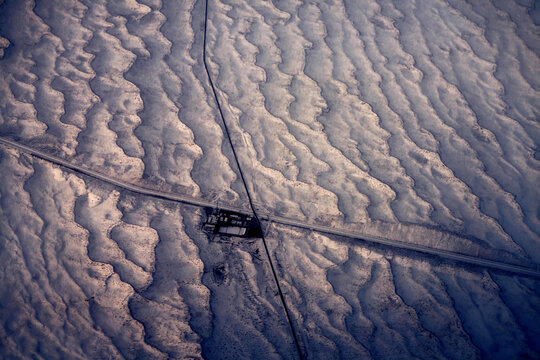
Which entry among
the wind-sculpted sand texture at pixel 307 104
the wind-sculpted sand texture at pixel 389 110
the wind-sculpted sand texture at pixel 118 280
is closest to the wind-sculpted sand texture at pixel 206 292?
the wind-sculpted sand texture at pixel 118 280

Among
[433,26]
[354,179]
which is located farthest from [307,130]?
[433,26]

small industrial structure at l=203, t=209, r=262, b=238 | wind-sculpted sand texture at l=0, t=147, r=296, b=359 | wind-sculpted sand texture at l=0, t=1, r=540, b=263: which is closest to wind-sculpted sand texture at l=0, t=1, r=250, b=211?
wind-sculpted sand texture at l=0, t=1, r=540, b=263

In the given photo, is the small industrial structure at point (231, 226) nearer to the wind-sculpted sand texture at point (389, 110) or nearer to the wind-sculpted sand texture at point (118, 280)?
the wind-sculpted sand texture at point (118, 280)

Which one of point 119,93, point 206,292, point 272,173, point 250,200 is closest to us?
point 206,292

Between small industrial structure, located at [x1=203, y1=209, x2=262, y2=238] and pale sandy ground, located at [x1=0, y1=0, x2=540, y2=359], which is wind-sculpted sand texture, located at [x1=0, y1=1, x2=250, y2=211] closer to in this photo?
pale sandy ground, located at [x1=0, y1=0, x2=540, y2=359]

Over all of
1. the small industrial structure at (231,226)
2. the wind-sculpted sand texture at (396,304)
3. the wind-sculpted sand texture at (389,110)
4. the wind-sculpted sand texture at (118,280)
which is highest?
the wind-sculpted sand texture at (389,110)

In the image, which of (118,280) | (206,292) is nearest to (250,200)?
(206,292)

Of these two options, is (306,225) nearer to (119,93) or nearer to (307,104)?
(307,104)
